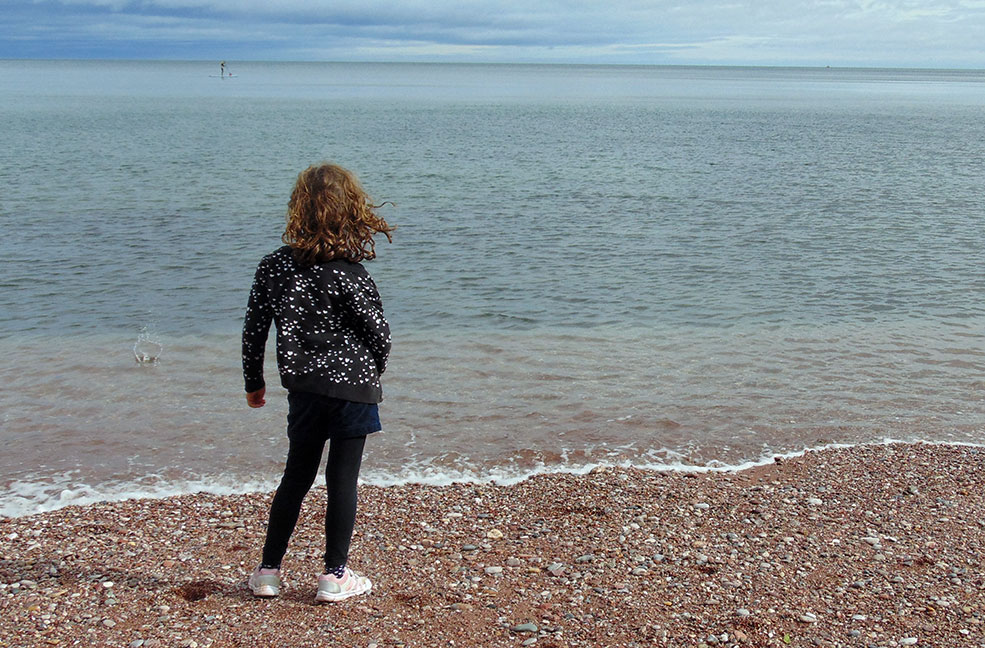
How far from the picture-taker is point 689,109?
73000 millimetres

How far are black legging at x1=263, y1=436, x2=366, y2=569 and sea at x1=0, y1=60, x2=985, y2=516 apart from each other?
2.62 meters

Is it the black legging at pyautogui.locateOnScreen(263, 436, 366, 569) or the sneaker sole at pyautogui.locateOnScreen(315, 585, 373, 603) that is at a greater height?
the black legging at pyautogui.locateOnScreen(263, 436, 366, 569)

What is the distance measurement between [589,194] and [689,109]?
2032 inches

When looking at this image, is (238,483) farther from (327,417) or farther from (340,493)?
(327,417)

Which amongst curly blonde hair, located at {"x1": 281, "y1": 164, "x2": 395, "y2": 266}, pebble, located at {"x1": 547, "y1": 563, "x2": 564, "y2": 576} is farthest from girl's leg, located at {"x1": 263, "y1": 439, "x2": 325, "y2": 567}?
pebble, located at {"x1": 547, "y1": 563, "x2": 564, "y2": 576}

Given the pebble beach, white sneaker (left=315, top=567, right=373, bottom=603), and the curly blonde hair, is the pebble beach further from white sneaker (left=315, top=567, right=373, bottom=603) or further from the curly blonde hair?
the curly blonde hair

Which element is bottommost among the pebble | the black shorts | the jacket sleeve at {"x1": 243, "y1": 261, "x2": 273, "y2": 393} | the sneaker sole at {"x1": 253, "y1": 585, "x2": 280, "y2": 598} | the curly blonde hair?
the pebble

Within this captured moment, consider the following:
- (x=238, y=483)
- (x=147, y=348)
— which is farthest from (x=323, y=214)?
(x=147, y=348)

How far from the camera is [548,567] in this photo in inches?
207

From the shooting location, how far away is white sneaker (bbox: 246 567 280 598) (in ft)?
15.7

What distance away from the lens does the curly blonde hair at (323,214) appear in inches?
161

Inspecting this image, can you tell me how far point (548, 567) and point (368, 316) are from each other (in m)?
2.02

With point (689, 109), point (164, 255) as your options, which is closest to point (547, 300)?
point (164, 255)

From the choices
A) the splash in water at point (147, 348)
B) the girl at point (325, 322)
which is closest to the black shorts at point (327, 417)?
the girl at point (325, 322)
